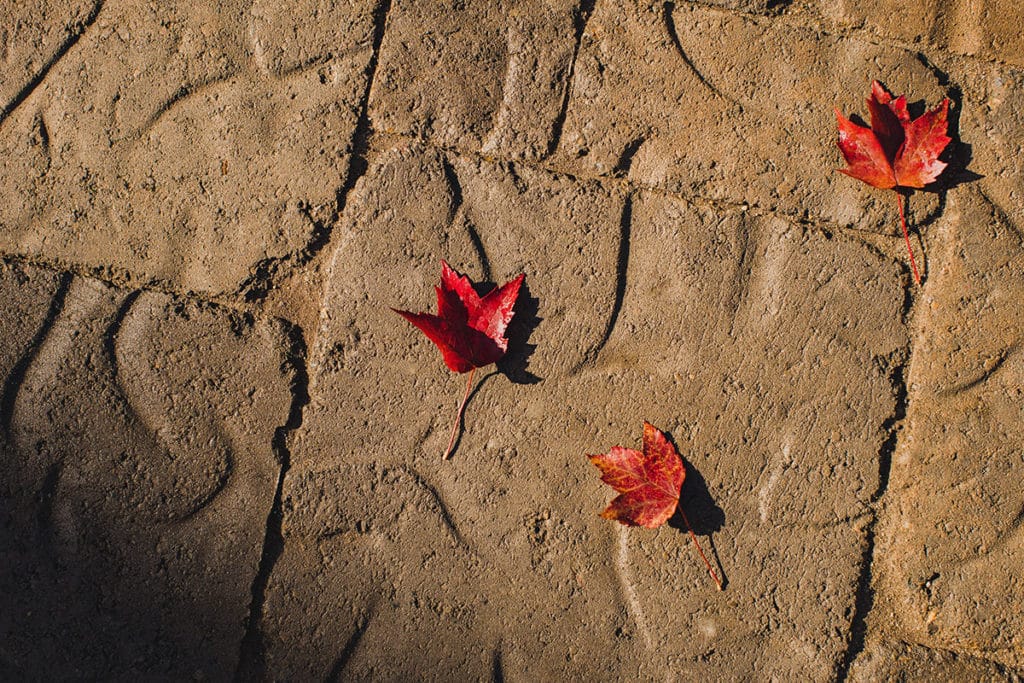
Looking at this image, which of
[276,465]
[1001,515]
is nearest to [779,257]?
[1001,515]

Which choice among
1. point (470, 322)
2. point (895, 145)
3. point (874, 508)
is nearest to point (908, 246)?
point (895, 145)

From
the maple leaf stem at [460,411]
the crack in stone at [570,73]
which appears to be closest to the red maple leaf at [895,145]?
the crack in stone at [570,73]

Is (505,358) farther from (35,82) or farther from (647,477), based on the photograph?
(35,82)

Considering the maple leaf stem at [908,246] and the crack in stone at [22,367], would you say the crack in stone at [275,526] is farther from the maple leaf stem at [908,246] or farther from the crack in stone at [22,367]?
the maple leaf stem at [908,246]

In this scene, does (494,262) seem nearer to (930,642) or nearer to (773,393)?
(773,393)

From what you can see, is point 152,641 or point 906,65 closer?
point 152,641

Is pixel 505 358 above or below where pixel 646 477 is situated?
above
